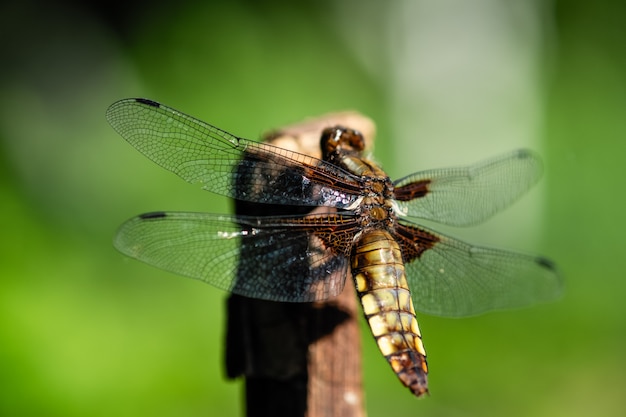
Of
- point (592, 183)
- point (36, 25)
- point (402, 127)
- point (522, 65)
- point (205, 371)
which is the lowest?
point (205, 371)

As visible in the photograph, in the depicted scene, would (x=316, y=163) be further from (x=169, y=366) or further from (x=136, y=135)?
(x=169, y=366)

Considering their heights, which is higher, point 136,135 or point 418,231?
point 136,135

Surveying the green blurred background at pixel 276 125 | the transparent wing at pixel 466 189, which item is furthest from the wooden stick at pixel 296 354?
the green blurred background at pixel 276 125

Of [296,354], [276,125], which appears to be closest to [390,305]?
[296,354]

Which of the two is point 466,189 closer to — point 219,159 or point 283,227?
point 283,227

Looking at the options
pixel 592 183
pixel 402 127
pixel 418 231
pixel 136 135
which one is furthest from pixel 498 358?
pixel 136 135

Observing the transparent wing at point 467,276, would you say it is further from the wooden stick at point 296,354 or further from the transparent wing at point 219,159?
the transparent wing at point 219,159

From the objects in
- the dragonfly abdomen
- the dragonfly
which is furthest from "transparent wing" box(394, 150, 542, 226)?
the dragonfly abdomen
